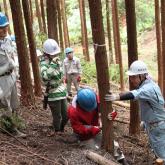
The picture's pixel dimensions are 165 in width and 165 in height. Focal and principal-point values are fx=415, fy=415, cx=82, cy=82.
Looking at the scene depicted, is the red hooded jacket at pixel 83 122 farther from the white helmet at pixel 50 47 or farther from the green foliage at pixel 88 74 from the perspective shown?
the green foliage at pixel 88 74

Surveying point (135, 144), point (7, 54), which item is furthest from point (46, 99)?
point (135, 144)

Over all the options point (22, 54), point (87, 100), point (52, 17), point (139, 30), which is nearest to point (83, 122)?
point (87, 100)

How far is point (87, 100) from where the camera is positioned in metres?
6.33

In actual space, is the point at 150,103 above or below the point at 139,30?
above

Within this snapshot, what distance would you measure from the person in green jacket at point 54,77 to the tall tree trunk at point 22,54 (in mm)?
1231

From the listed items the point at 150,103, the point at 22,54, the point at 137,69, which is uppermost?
the point at 22,54

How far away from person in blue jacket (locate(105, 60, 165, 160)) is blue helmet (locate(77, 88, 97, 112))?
0.65 metres

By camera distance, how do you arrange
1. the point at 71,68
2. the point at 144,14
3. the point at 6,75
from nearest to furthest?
1. the point at 6,75
2. the point at 71,68
3. the point at 144,14

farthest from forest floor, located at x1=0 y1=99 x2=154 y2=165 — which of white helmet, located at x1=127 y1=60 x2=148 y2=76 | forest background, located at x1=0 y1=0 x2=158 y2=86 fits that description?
forest background, located at x1=0 y1=0 x2=158 y2=86

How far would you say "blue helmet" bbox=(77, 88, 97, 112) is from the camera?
633 centimetres

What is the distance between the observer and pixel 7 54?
6.38 m

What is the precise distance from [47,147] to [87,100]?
0.94 m

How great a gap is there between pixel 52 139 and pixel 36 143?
0.48m

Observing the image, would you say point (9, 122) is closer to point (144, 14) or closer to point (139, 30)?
point (144, 14)
